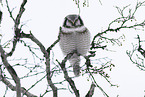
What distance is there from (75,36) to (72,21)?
24cm

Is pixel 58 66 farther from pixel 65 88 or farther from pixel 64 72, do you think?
pixel 65 88

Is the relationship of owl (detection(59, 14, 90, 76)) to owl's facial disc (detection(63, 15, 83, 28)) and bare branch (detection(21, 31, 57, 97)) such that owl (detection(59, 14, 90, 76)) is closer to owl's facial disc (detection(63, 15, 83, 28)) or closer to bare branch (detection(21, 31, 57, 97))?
owl's facial disc (detection(63, 15, 83, 28))

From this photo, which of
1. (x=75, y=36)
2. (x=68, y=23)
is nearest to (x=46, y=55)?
(x=75, y=36)

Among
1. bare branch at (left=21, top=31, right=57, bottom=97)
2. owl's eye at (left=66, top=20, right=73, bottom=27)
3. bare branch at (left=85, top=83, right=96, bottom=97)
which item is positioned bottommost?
bare branch at (left=85, top=83, right=96, bottom=97)

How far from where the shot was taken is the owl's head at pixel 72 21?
3289mm

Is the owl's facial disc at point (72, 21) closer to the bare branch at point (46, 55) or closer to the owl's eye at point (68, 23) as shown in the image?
the owl's eye at point (68, 23)

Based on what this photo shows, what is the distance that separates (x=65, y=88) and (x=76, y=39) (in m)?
1.02

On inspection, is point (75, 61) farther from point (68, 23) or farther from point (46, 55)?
point (46, 55)

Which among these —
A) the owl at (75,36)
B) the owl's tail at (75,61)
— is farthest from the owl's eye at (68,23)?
the owl's tail at (75,61)

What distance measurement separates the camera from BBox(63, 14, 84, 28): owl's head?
10.8 ft

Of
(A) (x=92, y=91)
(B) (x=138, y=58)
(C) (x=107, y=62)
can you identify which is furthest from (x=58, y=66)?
(B) (x=138, y=58)

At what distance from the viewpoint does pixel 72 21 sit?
10.8 ft

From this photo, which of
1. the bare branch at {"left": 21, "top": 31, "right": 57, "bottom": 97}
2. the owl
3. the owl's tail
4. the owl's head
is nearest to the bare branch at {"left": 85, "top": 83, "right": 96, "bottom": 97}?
the bare branch at {"left": 21, "top": 31, "right": 57, "bottom": 97}

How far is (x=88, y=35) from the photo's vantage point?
3369 mm
